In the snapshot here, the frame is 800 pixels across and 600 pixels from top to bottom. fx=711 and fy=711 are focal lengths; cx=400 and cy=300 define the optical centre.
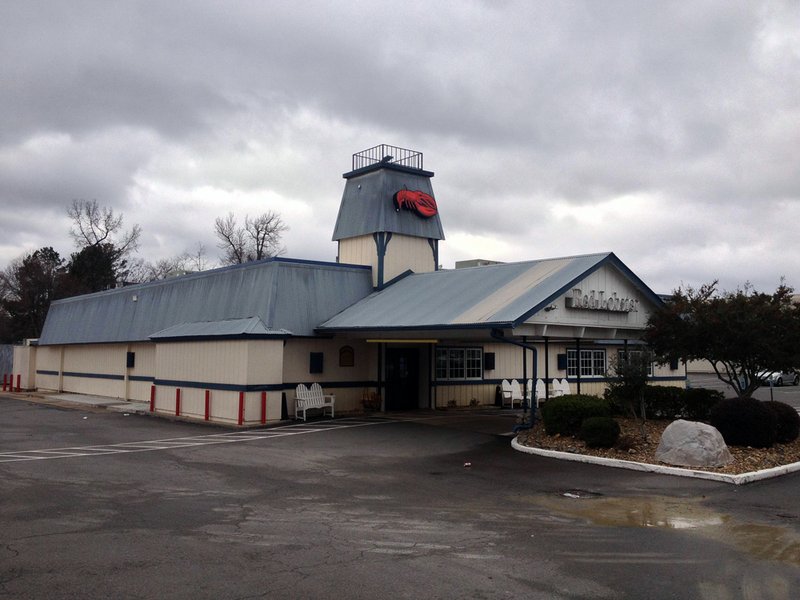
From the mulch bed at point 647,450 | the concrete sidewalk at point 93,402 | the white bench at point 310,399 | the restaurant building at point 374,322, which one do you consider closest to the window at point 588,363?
the restaurant building at point 374,322

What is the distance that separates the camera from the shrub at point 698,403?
18.6 meters

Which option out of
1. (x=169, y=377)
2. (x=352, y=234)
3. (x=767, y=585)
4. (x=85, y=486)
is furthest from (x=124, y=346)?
(x=767, y=585)

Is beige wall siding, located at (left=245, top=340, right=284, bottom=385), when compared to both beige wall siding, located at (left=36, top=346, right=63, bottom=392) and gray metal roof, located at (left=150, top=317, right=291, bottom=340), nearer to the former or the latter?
gray metal roof, located at (left=150, top=317, right=291, bottom=340)

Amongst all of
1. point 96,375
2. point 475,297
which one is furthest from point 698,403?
point 96,375

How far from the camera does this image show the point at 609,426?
14406mm

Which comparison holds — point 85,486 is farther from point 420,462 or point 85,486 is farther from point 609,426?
point 609,426

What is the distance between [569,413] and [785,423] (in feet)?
15.0

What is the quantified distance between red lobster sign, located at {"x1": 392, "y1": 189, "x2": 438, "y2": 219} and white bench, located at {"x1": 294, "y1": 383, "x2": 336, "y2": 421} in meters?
7.70

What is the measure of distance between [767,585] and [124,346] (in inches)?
1145

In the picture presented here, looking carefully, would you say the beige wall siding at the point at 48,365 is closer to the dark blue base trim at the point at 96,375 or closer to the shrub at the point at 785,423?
the dark blue base trim at the point at 96,375

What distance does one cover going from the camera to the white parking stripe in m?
14.9

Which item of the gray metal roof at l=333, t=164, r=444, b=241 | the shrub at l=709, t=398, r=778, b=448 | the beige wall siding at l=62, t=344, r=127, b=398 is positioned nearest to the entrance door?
the gray metal roof at l=333, t=164, r=444, b=241

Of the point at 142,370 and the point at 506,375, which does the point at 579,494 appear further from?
the point at 142,370

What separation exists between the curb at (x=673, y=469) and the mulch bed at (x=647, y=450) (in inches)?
9.7
